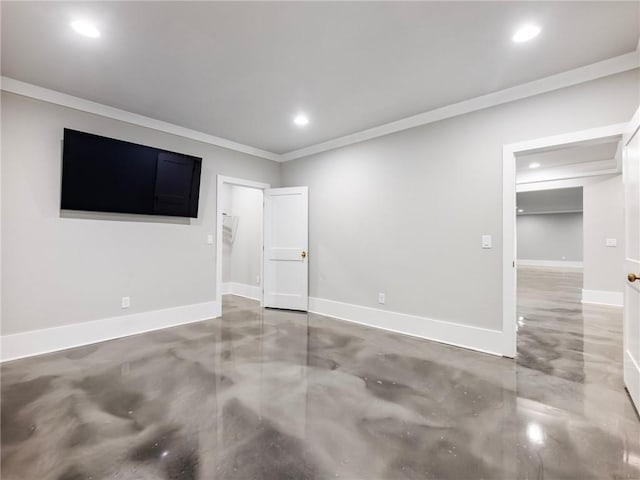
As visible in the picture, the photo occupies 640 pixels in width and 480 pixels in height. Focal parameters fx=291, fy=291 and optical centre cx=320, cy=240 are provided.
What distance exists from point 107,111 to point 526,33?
419 centimetres

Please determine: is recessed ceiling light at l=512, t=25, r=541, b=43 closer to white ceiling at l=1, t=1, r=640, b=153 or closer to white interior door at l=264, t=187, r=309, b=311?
white ceiling at l=1, t=1, r=640, b=153

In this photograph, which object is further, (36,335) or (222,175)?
(222,175)

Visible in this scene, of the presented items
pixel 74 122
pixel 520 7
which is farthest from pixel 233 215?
pixel 520 7

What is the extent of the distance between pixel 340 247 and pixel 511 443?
3095 mm

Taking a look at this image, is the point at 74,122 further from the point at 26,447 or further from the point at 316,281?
the point at 316,281

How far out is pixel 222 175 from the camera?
4512 mm

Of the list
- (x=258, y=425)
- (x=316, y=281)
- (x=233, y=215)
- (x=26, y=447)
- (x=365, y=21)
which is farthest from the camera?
(x=233, y=215)

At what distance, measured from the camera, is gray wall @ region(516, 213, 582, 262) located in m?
13.2

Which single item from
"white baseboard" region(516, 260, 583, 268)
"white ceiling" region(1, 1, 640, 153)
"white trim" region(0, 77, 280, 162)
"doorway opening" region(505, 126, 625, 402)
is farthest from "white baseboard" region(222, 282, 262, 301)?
"white baseboard" region(516, 260, 583, 268)

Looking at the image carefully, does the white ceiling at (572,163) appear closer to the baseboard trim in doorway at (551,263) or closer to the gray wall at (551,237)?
the gray wall at (551,237)

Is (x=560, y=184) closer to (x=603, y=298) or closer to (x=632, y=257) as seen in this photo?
(x=603, y=298)

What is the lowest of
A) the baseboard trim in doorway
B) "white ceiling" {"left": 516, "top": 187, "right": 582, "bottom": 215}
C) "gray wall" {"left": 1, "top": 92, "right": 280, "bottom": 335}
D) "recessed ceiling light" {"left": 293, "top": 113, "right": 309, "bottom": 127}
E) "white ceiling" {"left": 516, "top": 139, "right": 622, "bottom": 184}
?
the baseboard trim in doorway

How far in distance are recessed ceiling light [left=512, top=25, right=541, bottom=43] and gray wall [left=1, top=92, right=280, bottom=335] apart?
12.7ft

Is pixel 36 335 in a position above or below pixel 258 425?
above
